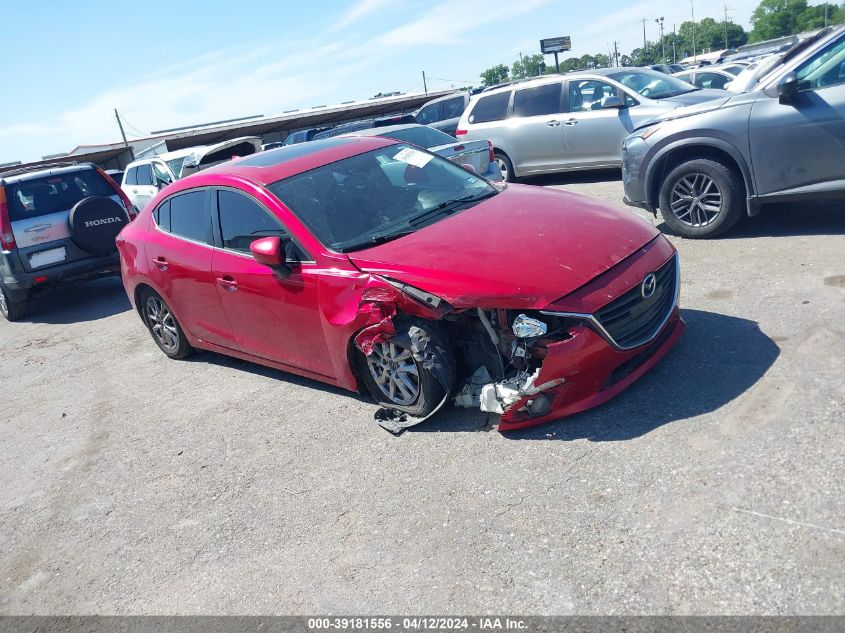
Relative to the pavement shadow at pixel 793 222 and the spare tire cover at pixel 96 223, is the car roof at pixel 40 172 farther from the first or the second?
the pavement shadow at pixel 793 222

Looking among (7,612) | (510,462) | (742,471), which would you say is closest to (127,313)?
(7,612)

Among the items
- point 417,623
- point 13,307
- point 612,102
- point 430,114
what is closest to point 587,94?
point 612,102

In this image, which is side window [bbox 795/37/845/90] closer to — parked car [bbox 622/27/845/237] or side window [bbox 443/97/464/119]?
parked car [bbox 622/27/845/237]

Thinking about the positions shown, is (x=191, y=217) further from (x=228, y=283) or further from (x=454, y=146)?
(x=454, y=146)

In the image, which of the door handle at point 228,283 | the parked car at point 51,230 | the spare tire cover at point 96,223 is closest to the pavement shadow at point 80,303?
the parked car at point 51,230

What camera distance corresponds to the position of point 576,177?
13383 mm

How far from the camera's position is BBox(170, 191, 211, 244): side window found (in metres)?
5.74

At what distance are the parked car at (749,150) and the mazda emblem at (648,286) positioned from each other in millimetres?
3024

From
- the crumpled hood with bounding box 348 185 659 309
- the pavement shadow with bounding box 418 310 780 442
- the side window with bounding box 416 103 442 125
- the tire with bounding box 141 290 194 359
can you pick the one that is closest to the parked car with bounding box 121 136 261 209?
the side window with bounding box 416 103 442 125

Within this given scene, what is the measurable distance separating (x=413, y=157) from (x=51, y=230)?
639 centimetres

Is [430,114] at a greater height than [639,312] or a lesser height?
greater

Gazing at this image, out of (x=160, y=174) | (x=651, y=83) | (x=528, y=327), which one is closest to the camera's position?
(x=528, y=327)

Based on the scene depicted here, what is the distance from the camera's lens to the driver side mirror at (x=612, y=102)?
11.2 metres

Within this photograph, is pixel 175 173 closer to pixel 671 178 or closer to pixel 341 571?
pixel 671 178
